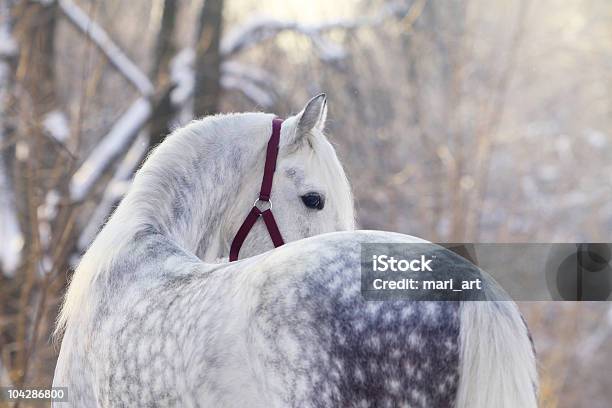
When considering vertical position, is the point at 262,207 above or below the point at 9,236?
below

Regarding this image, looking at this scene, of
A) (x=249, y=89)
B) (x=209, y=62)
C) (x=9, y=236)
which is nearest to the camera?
(x=9, y=236)

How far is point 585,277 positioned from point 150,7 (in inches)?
445

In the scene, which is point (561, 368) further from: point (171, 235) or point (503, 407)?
point (503, 407)

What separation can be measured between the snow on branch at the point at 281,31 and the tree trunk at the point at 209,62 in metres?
0.17

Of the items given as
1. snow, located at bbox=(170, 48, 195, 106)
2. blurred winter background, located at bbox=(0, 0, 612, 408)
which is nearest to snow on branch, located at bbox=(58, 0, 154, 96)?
blurred winter background, located at bbox=(0, 0, 612, 408)

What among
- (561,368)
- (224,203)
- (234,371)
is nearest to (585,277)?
(224,203)

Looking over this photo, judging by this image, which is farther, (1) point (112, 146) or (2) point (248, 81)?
(2) point (248, 81)

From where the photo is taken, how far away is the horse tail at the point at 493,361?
68.4 inches

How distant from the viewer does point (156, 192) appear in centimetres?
276

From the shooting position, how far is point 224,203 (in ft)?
9.90

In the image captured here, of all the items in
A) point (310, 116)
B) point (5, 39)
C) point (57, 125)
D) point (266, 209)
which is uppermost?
point (5, 39)

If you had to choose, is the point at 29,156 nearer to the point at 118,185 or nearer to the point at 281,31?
the point at 118,185

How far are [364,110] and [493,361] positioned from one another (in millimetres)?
10197

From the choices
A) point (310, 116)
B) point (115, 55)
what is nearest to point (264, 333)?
point (310, 116)
